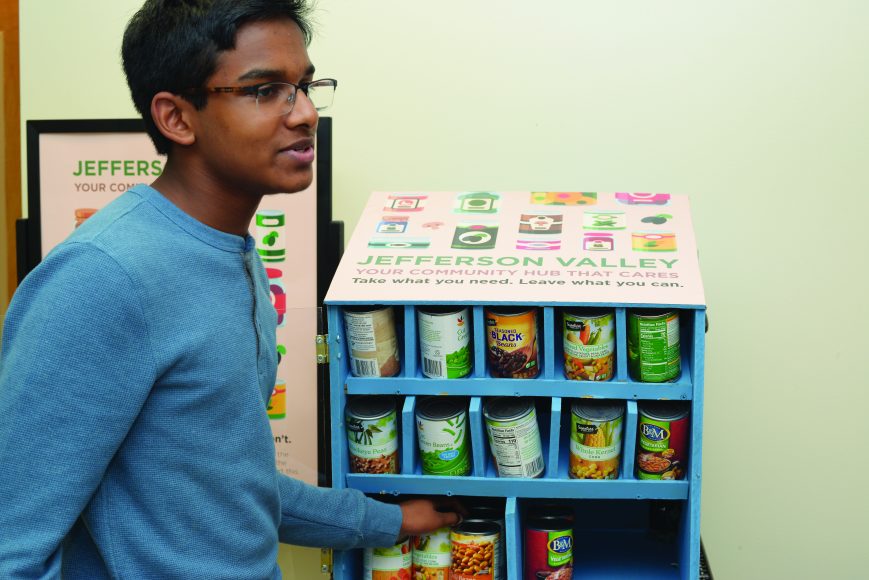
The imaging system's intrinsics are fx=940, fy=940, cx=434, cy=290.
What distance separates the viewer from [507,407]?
180 cm

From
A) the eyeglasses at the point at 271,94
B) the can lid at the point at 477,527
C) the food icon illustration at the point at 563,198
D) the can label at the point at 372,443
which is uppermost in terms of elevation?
the eyeglasses at the point at 271,94

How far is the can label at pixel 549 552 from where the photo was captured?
178 cm

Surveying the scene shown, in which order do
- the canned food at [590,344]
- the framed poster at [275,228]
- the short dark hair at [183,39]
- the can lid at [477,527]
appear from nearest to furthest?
1. the short dark hair at [183,39]
2. the canned food at [590,344]
3. the can lid at [477,527]
4. the framed poster at [275,228]

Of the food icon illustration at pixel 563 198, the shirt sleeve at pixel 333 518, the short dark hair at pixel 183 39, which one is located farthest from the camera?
the food icon illustration at pixel 563 198

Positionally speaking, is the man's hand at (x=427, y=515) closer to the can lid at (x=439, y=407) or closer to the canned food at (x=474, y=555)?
the canned food at (x=474, y=555)

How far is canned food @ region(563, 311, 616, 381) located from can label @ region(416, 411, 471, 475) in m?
0.24

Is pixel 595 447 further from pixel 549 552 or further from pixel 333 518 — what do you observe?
pixel 333 518

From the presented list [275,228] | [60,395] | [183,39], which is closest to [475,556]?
[275,228]

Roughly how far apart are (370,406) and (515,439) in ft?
0.97

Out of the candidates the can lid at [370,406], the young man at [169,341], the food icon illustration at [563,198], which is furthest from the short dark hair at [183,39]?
the food icon illustration at [563,198]

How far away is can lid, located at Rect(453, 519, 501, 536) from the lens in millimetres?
1814

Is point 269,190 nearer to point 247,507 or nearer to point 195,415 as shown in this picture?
point 195,415

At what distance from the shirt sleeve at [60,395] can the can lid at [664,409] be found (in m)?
1.01

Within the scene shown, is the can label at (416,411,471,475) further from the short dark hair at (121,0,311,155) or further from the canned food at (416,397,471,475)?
the short dark hair at (121,0,311,155)
